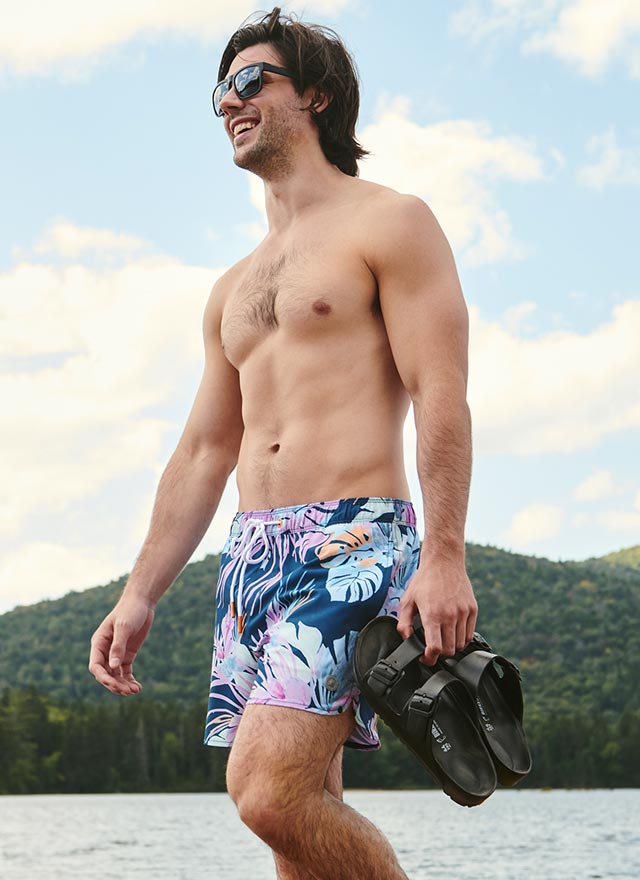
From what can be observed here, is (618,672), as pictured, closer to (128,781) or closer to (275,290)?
(128,781)

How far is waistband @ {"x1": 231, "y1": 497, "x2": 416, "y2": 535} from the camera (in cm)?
371

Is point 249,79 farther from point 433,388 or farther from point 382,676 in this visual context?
point 382,676

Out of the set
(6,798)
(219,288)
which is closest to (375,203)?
(219,288)

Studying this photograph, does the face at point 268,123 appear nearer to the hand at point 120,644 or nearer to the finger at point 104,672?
the hand at point 120,644

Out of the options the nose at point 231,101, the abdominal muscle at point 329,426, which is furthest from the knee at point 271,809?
the nose at point 231,101

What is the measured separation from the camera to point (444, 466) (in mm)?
3574

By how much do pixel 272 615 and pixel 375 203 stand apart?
1315 millimetres

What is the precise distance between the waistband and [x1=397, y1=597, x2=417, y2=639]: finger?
0.33 meters

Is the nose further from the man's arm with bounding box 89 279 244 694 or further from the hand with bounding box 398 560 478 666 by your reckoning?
the hand with bounding box 398 560 478 666

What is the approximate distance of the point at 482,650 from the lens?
3551 mm

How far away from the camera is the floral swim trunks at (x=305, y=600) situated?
350 centimetres

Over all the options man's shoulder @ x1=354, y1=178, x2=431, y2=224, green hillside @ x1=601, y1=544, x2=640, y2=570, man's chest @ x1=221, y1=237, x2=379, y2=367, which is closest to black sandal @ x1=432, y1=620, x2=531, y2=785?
man's chest @ x1=221, y1=237, x2=379, y2=367

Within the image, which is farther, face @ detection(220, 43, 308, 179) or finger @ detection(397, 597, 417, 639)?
face @ detection(220, 43, 308, 179)

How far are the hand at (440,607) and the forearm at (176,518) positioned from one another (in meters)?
1.09
